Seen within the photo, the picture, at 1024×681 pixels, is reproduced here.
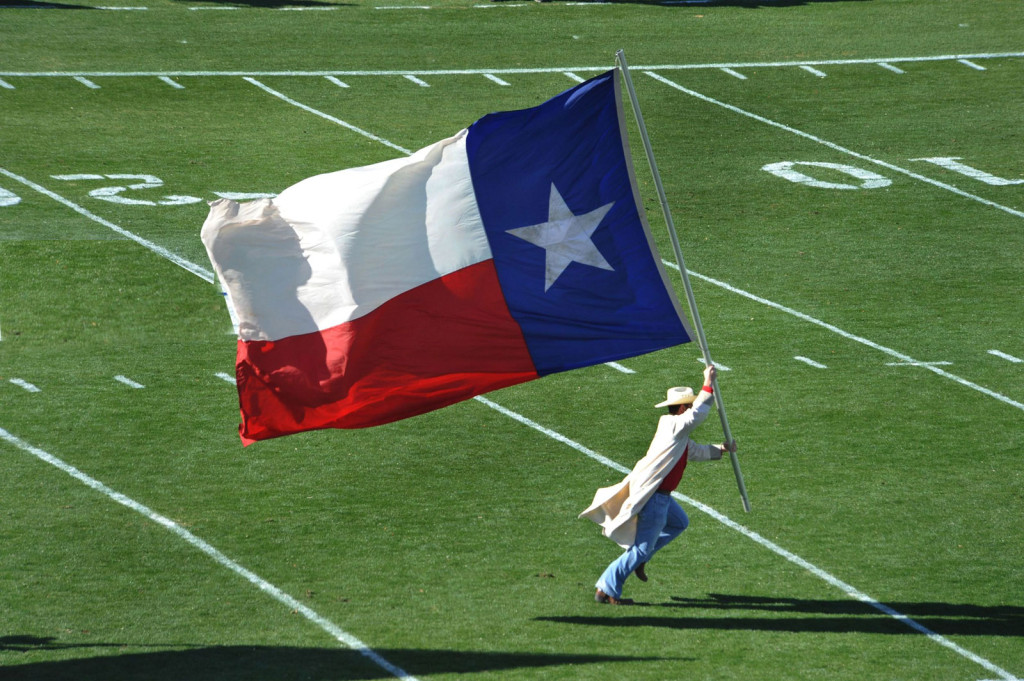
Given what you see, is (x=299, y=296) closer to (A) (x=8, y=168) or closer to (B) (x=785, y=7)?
(A) (x=8, y=168)

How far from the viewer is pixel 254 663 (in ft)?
33.3

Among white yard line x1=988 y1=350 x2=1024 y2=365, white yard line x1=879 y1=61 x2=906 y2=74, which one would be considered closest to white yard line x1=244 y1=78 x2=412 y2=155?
white yard line x1=988 y1=350 x2=1024 y2=365

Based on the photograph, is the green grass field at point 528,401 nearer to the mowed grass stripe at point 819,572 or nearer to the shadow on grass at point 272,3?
the mowed grass stripe at point 819,572

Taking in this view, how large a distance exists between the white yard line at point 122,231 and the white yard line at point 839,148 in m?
11.8

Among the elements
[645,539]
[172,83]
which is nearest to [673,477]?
[645,539]

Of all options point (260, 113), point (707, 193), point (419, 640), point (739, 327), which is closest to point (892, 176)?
point (707, 193)

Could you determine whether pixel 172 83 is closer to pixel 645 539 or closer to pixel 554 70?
pixel 554 70

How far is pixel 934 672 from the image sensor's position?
9.95 metres

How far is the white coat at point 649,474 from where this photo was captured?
10.9 m

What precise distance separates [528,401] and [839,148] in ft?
38.2

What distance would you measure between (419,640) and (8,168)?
16178 millimetres

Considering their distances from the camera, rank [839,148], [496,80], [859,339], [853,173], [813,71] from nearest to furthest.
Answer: [859,339] < [853,173] < [839,148] < [496,80] < [813,71]

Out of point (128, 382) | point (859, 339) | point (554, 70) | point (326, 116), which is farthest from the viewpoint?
point (554, 70)

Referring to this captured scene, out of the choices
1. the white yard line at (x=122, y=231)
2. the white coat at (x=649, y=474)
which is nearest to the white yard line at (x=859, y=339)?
the white coat at (x=649, y=474)
